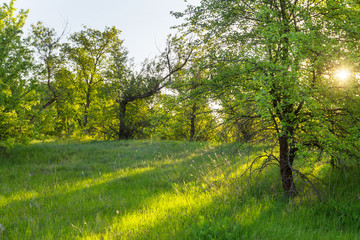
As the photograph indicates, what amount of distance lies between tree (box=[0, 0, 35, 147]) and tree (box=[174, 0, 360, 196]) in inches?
256

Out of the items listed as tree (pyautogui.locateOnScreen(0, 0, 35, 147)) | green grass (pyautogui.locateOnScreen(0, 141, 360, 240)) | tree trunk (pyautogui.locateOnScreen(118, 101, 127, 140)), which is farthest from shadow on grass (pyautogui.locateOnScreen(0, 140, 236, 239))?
tree trunk (pyautogui.locateOnScreen(118, 101, 127, 140))

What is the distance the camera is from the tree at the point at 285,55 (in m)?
3.48

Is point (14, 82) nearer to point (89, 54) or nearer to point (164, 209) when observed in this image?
point (164, 209)

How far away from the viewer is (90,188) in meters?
5.62

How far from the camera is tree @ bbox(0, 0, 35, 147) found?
8023 mm

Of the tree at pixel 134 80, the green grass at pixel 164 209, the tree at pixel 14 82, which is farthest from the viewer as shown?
the tree at pixel 134 80

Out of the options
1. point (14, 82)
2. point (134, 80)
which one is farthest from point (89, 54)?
point (14, 82)

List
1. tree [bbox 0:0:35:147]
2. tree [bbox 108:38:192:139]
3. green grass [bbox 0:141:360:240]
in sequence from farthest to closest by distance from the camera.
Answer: tree [bbox 108:38:192:139] < tree [bbox 0:0:35:147] < green grass [bbox 0:141:360:240]

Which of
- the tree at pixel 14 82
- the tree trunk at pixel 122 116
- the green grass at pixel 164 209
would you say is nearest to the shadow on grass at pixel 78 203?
the green grass at pixel 164 209

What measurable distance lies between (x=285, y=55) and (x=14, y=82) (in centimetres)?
923

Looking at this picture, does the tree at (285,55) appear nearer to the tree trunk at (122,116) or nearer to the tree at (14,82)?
the tree at (14,82)

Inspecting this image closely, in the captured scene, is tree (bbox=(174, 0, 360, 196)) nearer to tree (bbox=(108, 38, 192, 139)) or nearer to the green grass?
the green grass

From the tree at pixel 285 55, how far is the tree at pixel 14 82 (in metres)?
6.49

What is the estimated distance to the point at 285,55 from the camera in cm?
390
